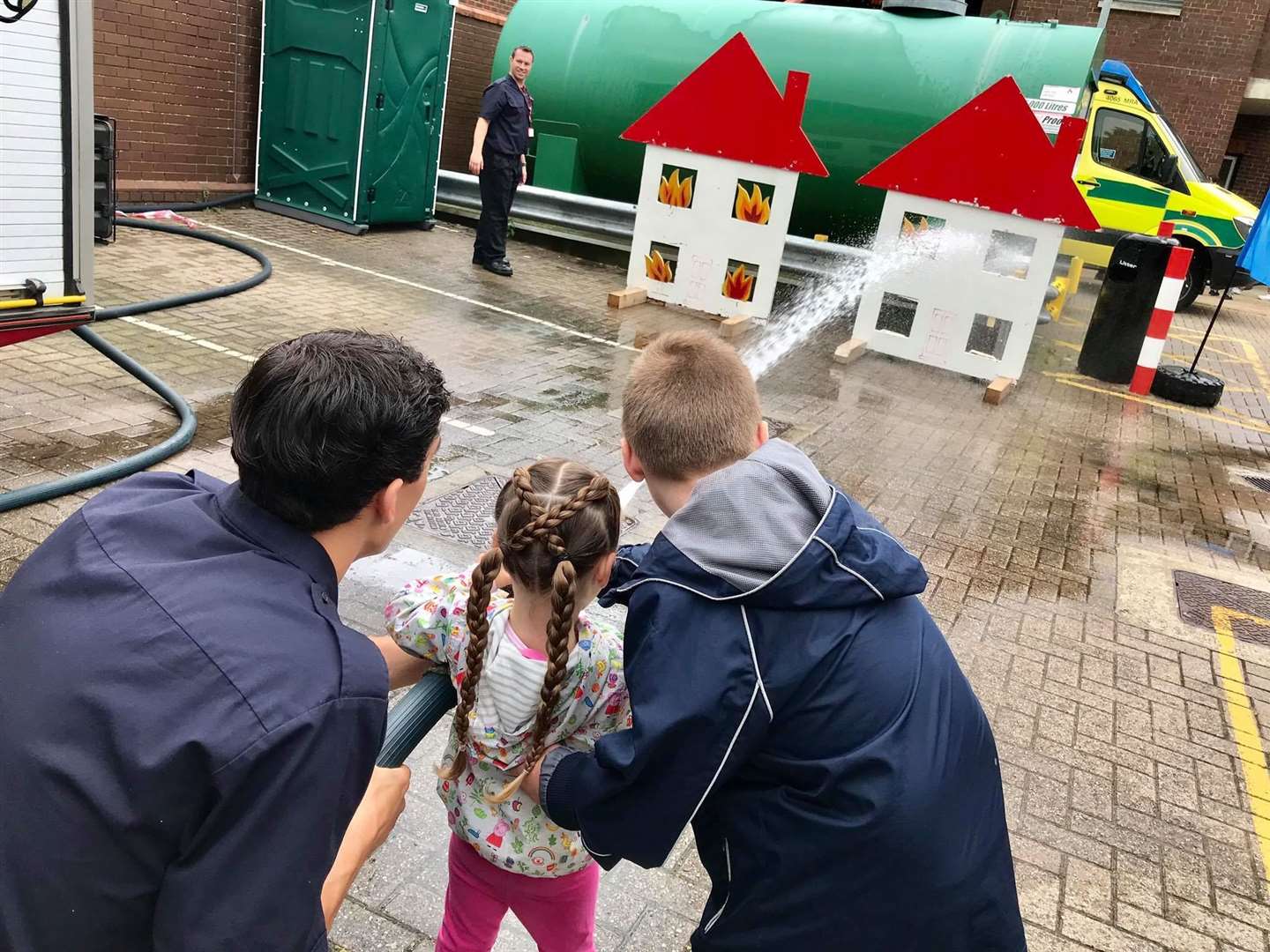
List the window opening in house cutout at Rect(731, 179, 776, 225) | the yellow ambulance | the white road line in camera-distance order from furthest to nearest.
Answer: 1. the yellow ambulance
2. the window opening in house cutout at Rect(731, 179, 776, 225)
3. the white road line

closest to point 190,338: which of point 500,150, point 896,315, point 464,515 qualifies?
point 464,515

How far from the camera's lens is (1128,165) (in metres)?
14.0

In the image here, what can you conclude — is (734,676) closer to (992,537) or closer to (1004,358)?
(992,537)

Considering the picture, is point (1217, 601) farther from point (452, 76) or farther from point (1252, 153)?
point (1252, 153)

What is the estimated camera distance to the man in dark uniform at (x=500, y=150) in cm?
1018

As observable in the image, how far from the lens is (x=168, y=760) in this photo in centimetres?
103

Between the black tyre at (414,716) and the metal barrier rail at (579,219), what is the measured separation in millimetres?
10074

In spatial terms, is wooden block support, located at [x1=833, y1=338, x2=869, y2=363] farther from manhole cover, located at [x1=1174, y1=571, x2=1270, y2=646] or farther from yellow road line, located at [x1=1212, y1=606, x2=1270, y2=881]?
yellow road line, located at [x1=1212, y1=606, x2=1270, y2=881]

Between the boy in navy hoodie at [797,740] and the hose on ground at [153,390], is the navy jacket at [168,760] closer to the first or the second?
the boy in navy hoodie at [797,740]


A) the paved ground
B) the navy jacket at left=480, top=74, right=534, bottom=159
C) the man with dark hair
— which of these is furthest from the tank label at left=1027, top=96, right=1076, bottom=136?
the man with dark hair

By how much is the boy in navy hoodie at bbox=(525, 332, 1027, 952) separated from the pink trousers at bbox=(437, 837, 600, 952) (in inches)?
14.6

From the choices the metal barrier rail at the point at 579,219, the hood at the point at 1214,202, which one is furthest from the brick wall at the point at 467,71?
the hood at the point at 1214,202

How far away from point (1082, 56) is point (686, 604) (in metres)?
10.7

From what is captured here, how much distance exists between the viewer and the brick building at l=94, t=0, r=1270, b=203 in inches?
401
